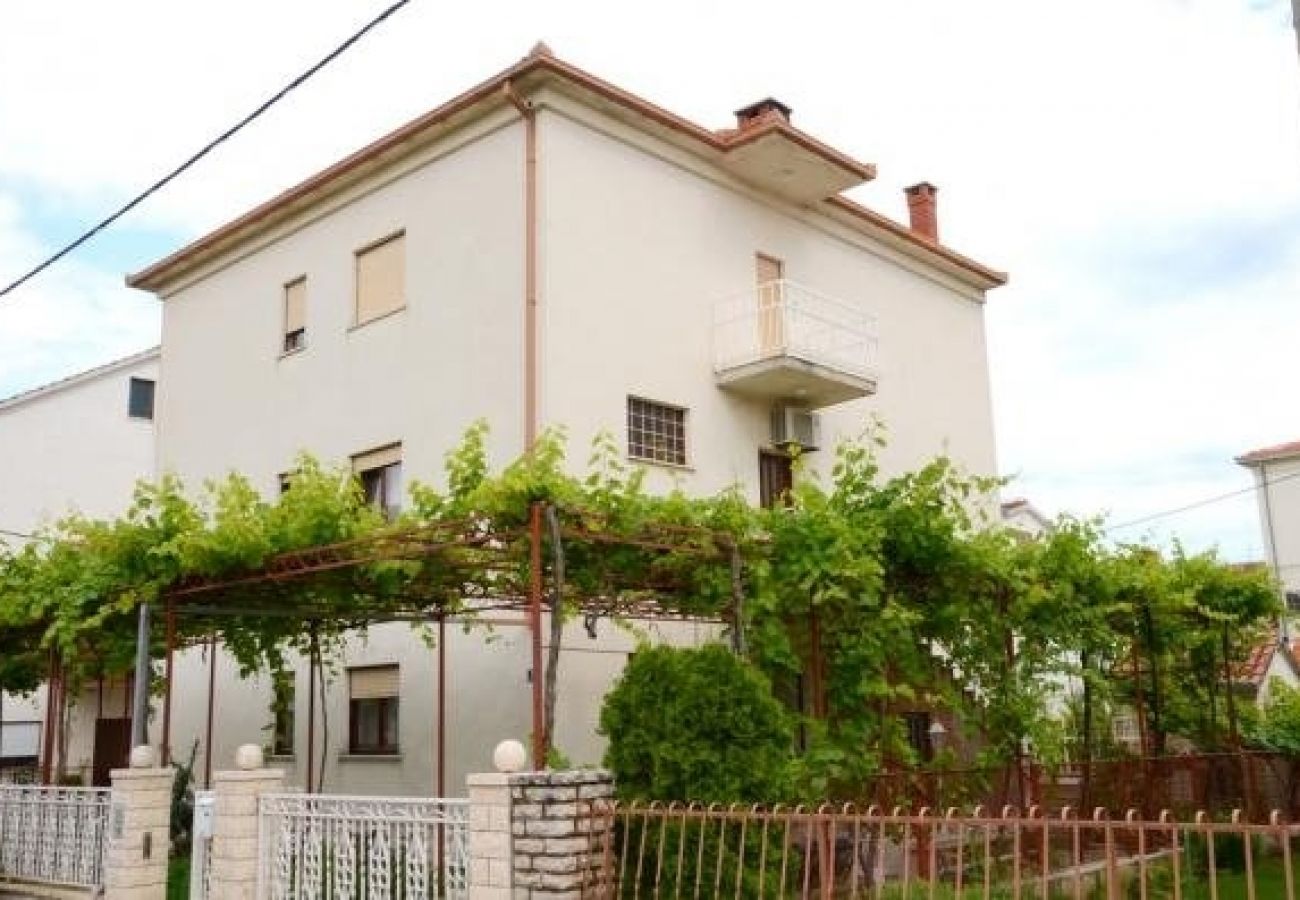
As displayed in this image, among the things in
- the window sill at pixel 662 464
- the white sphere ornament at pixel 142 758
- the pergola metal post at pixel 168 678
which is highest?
the window sill at pixel 662 464

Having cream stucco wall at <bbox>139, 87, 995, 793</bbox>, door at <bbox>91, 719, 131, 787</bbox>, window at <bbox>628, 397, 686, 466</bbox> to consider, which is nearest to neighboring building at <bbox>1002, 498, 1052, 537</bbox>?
cream stucco wall at <bbox>139, 87, 995, 793</bbox>

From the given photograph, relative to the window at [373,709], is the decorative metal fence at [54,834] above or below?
below

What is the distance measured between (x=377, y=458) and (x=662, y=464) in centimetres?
367

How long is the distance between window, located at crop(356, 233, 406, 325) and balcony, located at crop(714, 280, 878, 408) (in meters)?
4.04

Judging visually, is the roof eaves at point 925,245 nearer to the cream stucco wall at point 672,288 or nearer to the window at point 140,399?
the cream stucco wall at point 672,288

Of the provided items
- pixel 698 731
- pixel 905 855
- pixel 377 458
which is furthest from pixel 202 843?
pixel 377 458

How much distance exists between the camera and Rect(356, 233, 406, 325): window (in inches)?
634

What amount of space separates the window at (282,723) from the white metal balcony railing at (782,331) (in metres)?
7.06

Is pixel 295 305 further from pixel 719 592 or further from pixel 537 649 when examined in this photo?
pixel 537 649

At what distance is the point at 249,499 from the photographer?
10.2 meters

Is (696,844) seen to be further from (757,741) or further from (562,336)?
(562,336)

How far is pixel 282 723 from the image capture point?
16.9m

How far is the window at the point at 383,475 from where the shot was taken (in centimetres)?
1562

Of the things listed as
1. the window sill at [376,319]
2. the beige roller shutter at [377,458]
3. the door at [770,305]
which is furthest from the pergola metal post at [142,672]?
the door at [770,305]
